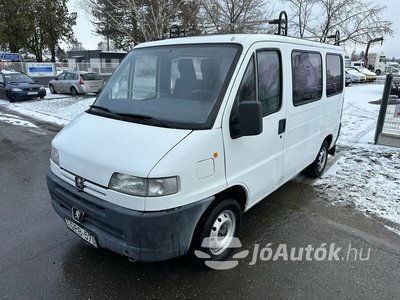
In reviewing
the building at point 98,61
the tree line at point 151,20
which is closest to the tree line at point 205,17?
the tree line at point 151,20

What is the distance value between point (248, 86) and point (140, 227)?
164 centimetres

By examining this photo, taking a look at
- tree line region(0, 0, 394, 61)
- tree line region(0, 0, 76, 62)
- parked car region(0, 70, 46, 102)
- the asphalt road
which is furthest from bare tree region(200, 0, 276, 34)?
tree line region(0, 0, 76, 62)

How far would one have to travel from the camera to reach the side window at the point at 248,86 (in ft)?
8.95

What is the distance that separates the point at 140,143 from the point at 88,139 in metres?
0.60

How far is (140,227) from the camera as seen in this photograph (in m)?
2.21

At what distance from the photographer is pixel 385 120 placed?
277 inches

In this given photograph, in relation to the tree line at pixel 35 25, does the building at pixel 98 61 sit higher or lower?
lower

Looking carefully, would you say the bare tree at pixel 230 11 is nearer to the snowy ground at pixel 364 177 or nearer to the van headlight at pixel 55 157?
the snowy ground at pixel 364 177

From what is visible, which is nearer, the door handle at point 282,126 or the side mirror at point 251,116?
the side mirror at point 251,116

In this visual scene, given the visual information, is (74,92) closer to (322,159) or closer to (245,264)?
(322,159)

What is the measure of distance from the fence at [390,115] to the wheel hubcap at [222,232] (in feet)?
19.4

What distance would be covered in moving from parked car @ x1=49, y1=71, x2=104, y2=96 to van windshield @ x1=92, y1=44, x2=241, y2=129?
14069mm

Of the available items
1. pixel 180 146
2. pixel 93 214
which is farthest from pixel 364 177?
pixel 93 214

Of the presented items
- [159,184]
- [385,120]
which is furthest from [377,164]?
[159,184]
